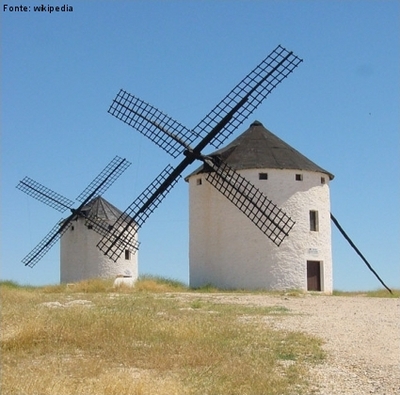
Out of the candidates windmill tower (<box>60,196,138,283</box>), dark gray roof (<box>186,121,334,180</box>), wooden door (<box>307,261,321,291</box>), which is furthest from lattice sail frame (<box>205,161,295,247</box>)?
windmill tower (<box>60,196,138,283</box>)

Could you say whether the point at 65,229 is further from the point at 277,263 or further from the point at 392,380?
Answer: the point at 392,380

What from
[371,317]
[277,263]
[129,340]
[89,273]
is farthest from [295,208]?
[129,340]

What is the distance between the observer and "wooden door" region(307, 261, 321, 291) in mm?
26125

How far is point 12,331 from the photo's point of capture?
11.4 meters

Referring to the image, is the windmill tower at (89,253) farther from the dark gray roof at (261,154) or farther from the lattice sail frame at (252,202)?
the lattice sail frame at (252,202)

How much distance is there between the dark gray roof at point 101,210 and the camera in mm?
34875

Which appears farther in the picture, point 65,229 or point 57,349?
point 65,229

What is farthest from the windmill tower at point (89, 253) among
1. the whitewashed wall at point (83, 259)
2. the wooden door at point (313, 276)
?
the wooden door at point (313, 276)

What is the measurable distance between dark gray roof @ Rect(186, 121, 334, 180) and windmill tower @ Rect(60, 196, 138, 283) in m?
9.03

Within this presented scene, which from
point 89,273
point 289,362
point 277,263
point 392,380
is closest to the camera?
point 392,380

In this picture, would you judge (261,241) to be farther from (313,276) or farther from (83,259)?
(83,259)

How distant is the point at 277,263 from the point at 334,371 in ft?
50.4

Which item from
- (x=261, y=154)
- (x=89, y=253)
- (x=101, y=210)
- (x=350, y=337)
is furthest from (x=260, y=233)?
(x=350, y=337)

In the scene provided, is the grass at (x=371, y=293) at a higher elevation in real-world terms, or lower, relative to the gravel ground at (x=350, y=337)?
lower
